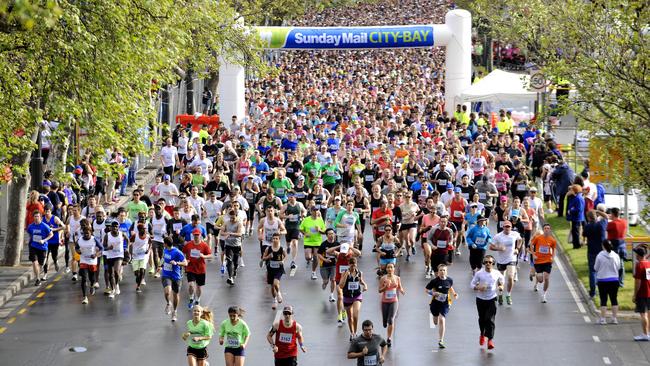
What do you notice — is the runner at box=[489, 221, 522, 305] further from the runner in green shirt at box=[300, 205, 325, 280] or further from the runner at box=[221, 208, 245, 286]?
A: the runner at box=[221, 208, 245, 286]

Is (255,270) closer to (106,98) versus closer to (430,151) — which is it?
(106,98)

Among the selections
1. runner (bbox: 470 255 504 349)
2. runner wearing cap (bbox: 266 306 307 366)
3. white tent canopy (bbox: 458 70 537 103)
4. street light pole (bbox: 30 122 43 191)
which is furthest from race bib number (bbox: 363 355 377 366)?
white tent canopy (bbox: 458 70 537 103)

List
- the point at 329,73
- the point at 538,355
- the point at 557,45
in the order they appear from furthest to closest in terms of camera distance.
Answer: the point at 329,73 → the point at 557,45 → the point at 538,355

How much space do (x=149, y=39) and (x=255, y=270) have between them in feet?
18.5

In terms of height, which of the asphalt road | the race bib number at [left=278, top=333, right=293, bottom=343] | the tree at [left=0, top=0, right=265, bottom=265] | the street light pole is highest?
the tree at [left=0, top=0, right=265, bottom=265]

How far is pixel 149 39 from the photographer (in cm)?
2247

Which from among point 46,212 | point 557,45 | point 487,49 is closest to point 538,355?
point 46,212

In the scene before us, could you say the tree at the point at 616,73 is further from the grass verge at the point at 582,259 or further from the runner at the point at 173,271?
the runner at the point at 173,271

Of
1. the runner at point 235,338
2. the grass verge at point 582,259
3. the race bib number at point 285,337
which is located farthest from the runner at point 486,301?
the runner at point 235,338

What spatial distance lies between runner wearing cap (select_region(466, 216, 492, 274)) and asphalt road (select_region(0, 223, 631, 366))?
511 millimetres

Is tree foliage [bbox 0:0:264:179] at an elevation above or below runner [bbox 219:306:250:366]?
above

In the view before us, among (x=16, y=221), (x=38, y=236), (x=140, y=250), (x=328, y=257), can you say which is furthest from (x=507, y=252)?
(x=16, y=221)

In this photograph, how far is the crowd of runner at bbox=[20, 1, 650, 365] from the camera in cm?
2005

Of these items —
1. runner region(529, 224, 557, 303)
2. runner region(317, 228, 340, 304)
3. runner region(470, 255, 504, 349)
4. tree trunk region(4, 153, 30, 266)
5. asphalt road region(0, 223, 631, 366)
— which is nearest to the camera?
asphalt road region(0, 223, 631, 366)
